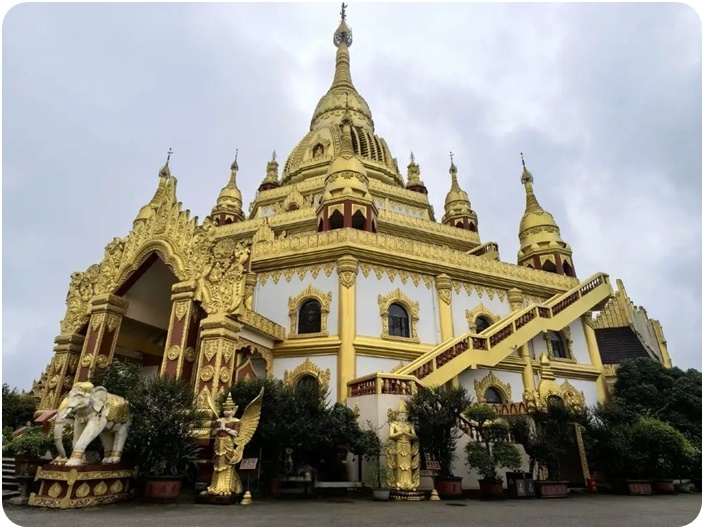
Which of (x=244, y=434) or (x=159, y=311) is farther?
(x=159, y=311)

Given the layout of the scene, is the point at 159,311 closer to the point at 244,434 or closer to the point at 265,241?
the point at 265,241

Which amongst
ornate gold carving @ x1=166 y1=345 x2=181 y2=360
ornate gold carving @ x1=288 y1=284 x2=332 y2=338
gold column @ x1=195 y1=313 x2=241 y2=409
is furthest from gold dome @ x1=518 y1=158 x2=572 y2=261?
ornate gold carving @ x1=166 y1=345 x2=181 y2=360

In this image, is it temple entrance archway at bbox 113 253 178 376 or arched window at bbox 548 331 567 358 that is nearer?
temple entrance archway at bbox 113 253 178 376

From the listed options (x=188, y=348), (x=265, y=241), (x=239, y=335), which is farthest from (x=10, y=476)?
(x=265, y=241)

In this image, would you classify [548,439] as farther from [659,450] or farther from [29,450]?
[29,450]

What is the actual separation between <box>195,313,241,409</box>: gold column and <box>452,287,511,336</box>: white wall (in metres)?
8.67

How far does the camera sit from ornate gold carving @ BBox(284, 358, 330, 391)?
15.6 metres

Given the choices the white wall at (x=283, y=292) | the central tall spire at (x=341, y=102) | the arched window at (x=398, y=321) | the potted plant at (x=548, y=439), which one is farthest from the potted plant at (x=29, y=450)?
the central tall spire at (x=341, y=102)

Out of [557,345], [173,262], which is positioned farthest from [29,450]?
[557,345]

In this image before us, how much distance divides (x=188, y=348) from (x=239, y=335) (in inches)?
61.6

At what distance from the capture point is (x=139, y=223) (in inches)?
691

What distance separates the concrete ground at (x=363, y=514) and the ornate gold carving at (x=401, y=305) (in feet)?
23.3

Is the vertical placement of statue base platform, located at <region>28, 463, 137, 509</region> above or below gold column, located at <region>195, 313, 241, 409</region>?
below

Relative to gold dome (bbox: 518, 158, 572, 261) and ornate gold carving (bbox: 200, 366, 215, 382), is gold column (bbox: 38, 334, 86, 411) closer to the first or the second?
ornate gold carving (bbox: 200, 366, 215, 382)
